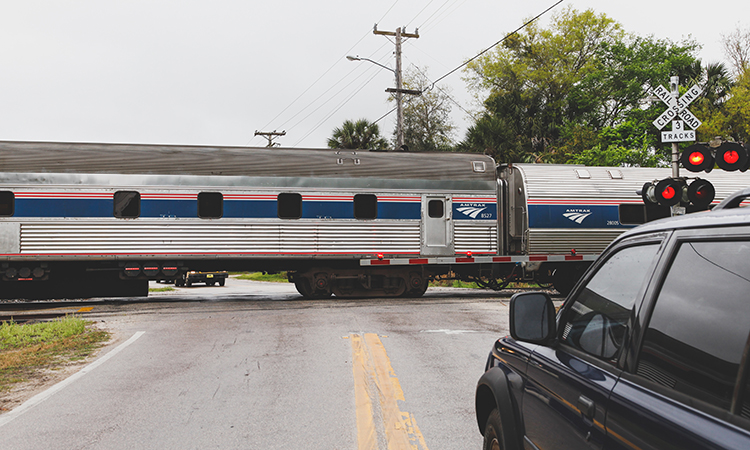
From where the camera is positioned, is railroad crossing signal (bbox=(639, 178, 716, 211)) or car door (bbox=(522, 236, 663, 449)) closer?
car door (bbox=(522, 236, 663, 449))

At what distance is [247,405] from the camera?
6.21 meters

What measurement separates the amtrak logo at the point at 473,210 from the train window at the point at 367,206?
92.4 inches

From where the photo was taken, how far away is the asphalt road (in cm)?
524

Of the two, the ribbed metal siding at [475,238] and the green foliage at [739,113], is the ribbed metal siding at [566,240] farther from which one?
the green foliage at [739,113]

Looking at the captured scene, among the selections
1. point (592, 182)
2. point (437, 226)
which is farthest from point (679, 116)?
point (437, 226)

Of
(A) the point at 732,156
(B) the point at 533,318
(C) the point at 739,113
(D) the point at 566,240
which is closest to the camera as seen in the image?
(B) the point at 533,318

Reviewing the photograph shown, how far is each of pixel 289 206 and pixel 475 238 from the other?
16.5 ft

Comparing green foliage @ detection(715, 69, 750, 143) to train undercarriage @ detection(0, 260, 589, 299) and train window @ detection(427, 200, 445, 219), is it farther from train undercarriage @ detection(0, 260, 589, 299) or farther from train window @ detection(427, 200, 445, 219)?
train window @ detection(427, 200, 445, 219)

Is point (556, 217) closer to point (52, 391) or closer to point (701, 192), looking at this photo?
point (701, 192)

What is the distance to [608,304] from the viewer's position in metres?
2.73

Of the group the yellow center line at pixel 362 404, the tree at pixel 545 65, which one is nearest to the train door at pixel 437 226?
the yellow center line at pixel 362 404

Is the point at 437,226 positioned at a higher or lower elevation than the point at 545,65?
lower

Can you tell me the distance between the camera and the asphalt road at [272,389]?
17.2ft

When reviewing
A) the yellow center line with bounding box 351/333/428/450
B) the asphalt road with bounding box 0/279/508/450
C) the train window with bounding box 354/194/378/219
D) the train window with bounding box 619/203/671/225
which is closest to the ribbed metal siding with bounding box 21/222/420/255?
the train window with bounding box 354/194/378/219
